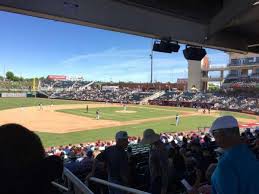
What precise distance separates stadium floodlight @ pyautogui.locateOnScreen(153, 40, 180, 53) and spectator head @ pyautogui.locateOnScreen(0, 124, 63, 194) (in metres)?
10.7

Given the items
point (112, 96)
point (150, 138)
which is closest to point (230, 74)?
point (112, 96)

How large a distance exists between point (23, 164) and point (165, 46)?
1083 centimetres

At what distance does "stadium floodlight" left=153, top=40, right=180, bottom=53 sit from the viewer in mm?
12117

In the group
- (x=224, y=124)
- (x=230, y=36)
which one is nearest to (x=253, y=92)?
(x=230, y=36)

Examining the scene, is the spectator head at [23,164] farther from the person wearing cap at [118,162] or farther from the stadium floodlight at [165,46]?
the stadium floodlight at [165,46]

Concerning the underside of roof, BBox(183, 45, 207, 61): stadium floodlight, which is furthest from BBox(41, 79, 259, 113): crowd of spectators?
the underside of roof

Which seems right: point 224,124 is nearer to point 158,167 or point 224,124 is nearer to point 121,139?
point 158,167

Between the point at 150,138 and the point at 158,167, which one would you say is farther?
the point at 150,138

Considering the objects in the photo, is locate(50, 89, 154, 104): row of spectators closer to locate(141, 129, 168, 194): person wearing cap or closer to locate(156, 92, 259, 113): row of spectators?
locate(156, 92, 259, 113): row of spectators

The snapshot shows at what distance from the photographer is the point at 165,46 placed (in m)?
12.1

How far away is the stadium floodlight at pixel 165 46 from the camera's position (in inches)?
477

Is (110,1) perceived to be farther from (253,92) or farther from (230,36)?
(253,92)

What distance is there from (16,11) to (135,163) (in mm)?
4697

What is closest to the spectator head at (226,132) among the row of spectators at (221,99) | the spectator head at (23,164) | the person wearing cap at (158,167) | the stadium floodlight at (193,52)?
the spectator head at (23,164)
